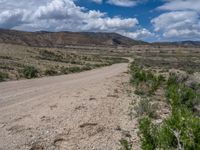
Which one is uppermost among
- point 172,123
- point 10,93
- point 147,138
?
point 172,123

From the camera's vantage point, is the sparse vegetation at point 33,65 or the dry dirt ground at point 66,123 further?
the sparse vegetation at point 33,65

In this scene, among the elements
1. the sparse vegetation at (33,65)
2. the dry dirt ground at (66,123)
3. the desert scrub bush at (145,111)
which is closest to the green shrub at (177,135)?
the dry dirt ground at (66,123)

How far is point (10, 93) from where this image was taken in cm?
1950

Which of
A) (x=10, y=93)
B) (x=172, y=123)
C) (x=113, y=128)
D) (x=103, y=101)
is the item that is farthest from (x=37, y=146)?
(x=10, y=93)

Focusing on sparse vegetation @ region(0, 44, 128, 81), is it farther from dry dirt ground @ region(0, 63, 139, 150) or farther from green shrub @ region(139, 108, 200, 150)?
green shrub @ region(139, 108, 200, 150)

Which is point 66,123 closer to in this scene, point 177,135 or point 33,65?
point 177,135

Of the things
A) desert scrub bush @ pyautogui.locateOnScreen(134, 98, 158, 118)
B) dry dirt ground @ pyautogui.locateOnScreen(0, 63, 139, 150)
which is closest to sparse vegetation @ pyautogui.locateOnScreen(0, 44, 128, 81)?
dry dirt ground @ pyautogui.locateOnScreen(0, 63, 139, 150)

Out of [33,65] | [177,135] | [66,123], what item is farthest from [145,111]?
[33,65]

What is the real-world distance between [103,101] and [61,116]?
3.49 meters

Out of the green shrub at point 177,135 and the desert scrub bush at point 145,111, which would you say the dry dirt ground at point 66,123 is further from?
the green shrub at point 177,135

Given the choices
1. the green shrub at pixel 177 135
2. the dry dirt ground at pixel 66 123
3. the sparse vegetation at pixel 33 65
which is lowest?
the sparse vegetation at pixel 33 65

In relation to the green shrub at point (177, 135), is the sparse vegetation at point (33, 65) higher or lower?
lower

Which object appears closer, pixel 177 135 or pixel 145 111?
pixel 177 135

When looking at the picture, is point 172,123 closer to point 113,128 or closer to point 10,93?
point 113,128
